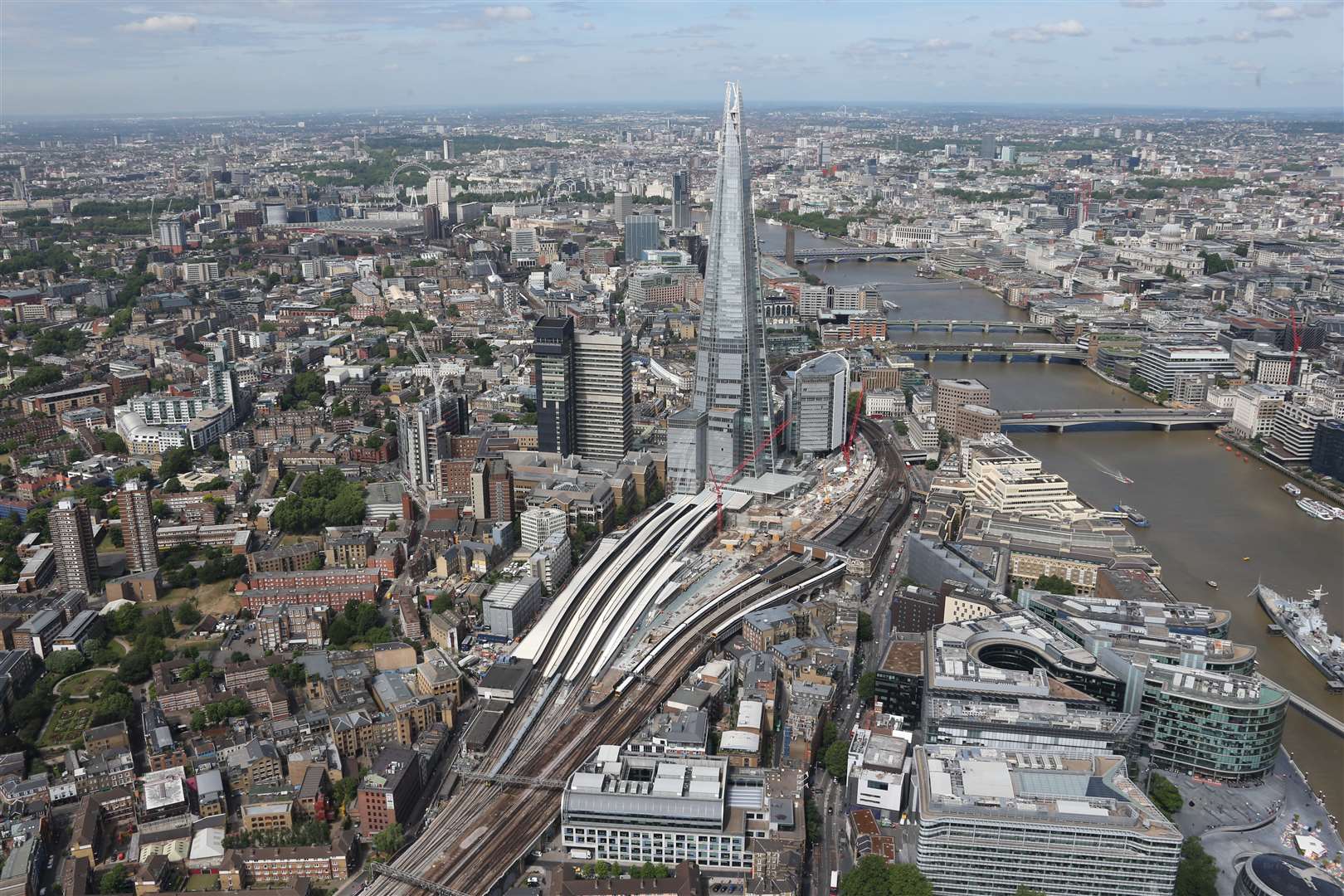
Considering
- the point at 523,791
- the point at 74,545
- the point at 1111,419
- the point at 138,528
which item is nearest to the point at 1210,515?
the point at 1111,419

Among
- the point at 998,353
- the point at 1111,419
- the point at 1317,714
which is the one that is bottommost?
the point at 1317,714

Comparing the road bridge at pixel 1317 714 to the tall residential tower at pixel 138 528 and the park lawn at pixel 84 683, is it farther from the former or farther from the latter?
the tall residential tower at pixel 138 528

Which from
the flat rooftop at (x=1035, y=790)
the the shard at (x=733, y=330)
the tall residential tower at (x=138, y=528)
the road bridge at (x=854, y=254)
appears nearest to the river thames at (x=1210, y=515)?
the flat rooftop at (x=1035, y=790)

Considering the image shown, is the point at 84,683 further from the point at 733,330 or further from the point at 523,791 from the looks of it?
the point at 733,330

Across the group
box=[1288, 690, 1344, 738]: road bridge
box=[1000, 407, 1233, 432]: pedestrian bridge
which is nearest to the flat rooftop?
box=[1288, 690, 1344, 738]: road bridge

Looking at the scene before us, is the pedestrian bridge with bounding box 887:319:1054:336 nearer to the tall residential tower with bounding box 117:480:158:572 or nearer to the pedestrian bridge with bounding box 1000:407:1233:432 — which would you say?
the pedestrian bridge with bounding box 1000:407:1233:432
